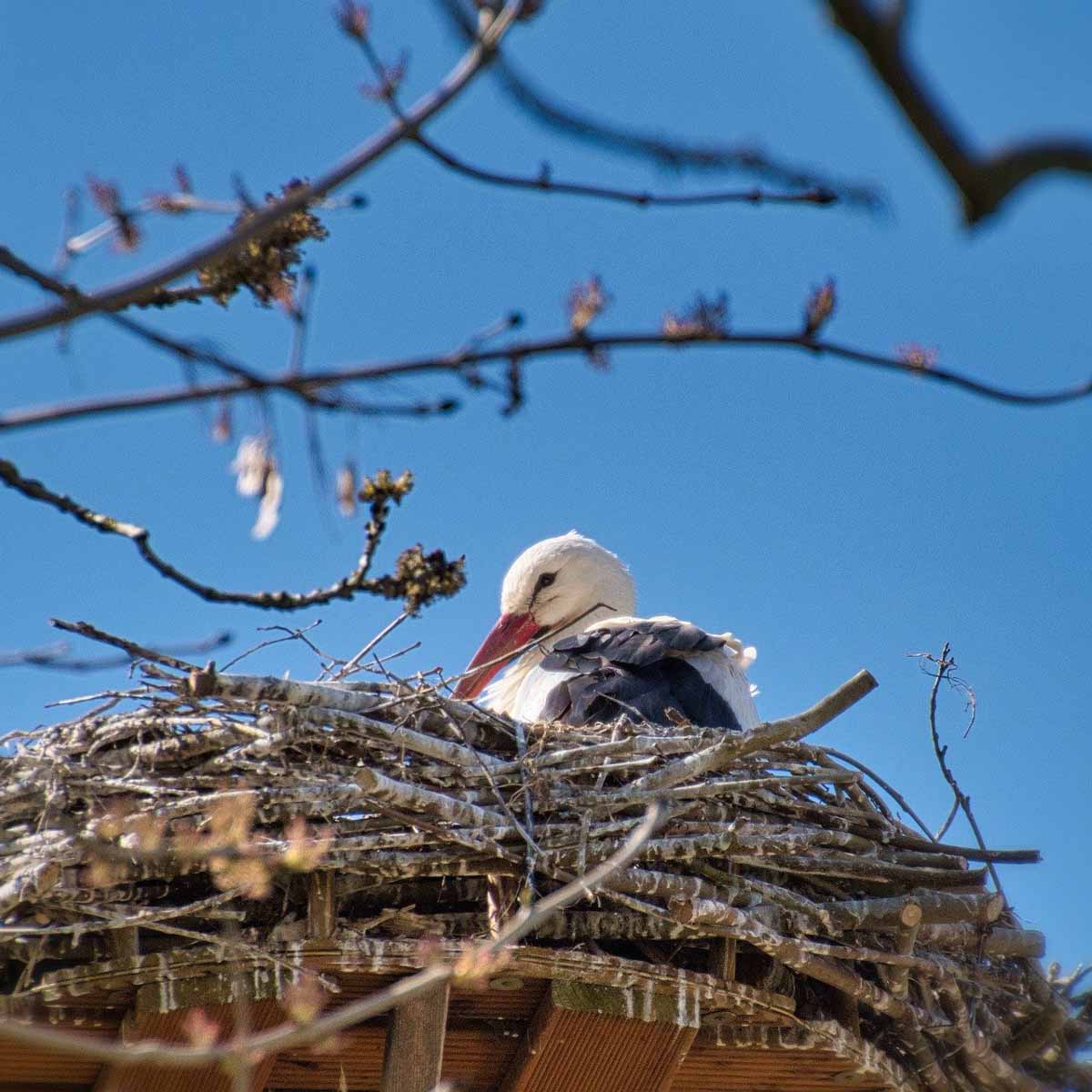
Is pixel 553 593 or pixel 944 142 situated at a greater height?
pixel 553 593

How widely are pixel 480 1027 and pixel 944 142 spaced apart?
2.75 m

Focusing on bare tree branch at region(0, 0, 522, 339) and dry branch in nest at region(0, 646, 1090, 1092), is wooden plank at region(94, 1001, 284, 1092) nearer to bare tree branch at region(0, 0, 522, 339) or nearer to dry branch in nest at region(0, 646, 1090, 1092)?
dry branch in nest at region(0, 646, 1090, 1092)

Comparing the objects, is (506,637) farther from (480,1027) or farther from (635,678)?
(480,1027)

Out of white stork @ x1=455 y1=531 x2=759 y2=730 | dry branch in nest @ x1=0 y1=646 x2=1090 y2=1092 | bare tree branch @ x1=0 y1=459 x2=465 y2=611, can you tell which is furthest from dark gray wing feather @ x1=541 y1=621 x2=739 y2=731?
bare tree branch @ x1=0 y1=459 x2=465 y2=611

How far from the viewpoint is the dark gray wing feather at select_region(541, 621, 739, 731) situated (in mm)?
4504

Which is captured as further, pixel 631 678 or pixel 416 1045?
pixel 631 678

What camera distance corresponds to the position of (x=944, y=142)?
1072 millimetres

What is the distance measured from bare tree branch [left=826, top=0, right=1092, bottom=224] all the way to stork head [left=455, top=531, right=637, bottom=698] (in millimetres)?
4966

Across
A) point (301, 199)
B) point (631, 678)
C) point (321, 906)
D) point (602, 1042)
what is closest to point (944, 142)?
point (301, 199)

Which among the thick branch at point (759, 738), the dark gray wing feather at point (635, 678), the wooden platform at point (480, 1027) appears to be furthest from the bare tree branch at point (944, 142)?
the dark gray wing feather at point (635, 678)

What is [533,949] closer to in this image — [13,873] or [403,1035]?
[403,1035]

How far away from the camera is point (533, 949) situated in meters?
3.16

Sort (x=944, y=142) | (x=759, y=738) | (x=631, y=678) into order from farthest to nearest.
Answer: (x=631, y=678)
(x=759, y=738)
(x=944, y=142)

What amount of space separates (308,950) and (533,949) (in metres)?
0.42
